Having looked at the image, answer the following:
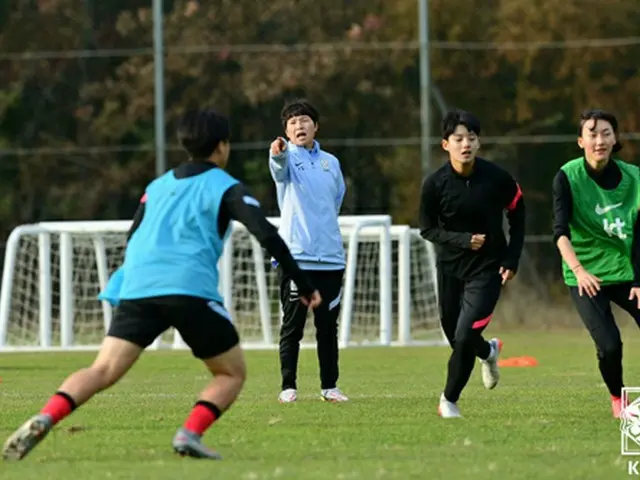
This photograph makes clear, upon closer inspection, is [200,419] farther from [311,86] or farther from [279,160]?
[311,86]

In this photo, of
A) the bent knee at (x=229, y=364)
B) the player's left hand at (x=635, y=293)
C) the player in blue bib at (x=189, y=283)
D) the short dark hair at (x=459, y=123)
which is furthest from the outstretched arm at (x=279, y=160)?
the bent knee at (x=229, y=364)

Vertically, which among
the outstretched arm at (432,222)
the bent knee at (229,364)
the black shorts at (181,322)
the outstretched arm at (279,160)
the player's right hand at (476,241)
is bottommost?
the bent knee at (229,364)

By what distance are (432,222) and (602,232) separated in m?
1.03

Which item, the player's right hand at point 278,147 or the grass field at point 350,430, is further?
the player's right hand at point 278,147

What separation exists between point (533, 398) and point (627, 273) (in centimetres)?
212

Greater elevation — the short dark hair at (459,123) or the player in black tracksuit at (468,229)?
the short dark hair at (459,123)

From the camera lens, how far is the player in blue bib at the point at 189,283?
7969mm

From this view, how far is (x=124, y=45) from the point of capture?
26141mm

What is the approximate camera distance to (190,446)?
802 cm

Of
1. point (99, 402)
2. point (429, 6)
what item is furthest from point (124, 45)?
point (99, 402)

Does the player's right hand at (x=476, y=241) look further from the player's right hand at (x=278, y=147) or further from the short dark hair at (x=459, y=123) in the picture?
the player's right hand at (x=278, y=147)

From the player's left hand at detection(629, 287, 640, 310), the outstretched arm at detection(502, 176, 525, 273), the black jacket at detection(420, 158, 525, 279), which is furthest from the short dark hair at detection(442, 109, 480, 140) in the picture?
the player's left hand at detection(629, 287, 640, 310)

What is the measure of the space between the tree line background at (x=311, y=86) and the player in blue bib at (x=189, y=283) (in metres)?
16.7

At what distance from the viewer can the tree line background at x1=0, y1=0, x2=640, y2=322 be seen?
2527cm
